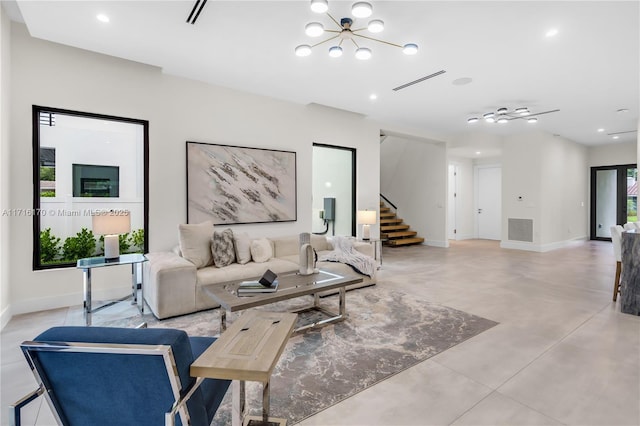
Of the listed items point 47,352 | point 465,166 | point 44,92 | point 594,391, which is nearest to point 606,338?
point 594,391

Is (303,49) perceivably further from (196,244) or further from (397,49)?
(196,244)

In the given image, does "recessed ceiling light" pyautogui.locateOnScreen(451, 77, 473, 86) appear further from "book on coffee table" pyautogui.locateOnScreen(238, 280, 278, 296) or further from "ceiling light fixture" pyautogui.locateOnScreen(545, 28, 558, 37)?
"book on coffee table" pyautogui.locateOnScreen(238, 280, 278, 296)

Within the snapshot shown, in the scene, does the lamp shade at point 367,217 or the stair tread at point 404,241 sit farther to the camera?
the stair tread at point 404,241

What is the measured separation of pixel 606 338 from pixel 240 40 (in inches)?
177

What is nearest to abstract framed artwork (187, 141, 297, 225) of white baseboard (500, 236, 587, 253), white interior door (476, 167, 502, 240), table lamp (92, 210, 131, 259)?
table lamp (92, 210, 131, 259)

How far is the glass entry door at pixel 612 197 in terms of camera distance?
29.7 feet

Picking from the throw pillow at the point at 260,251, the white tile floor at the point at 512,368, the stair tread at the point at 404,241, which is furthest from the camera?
the stair tread at the point at 404,241

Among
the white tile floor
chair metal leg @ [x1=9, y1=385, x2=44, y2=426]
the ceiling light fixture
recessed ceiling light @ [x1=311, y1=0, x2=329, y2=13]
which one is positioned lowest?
the white tile floor

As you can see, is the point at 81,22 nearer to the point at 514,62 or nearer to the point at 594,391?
the point at 514,62

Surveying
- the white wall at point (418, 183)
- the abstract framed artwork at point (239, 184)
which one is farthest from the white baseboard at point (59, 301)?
the white wall at point (418, 183)

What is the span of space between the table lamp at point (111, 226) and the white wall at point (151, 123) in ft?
3.18

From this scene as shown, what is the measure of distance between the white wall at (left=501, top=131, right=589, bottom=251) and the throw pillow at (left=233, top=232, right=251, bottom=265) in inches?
282

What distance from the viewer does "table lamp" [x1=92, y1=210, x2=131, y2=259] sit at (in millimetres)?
2963

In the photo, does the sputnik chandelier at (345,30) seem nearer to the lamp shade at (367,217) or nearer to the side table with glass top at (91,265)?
the side table with glass top at (91,265)
